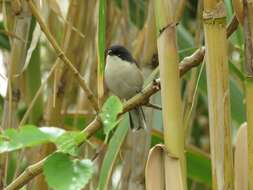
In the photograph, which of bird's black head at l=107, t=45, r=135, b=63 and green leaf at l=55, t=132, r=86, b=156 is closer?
green leaf at l=55, t=132, r=86, b=156

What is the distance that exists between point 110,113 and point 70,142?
0.20ft

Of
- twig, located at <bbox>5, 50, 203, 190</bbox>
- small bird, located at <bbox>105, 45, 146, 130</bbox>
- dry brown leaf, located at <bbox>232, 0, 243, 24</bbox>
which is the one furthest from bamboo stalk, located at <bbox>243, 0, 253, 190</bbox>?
small bird, located at <bbox>105, 45, 146, 130</bbox>

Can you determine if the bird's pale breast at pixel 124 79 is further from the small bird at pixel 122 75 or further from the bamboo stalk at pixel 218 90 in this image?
the bamboo stalk at pixel 218 90

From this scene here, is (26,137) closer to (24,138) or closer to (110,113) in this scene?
(24,138)

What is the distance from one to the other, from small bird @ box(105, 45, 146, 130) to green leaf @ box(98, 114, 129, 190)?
93 centimetres

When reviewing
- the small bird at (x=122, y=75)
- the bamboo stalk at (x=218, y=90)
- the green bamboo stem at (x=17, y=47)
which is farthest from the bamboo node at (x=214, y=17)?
the small bird at (x=122, y=75)

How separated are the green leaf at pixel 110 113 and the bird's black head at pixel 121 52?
4.31 ft

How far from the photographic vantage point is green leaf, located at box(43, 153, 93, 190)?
602 millimetres

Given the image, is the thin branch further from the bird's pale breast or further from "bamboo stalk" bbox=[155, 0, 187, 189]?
the bird's pale breast

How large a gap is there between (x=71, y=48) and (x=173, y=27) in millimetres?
985

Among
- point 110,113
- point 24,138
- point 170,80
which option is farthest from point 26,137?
point 170,80

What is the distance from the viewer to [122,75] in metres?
2.25

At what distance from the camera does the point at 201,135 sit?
8.77 feet

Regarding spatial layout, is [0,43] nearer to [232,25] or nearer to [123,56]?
[123,56]
